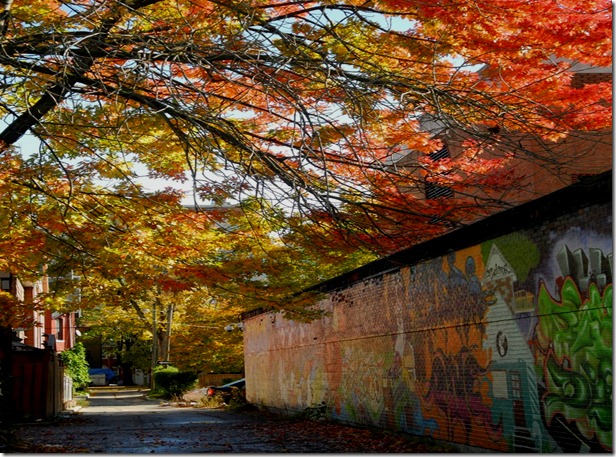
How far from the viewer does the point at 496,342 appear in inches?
466

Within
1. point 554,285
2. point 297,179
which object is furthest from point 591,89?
point 297,179

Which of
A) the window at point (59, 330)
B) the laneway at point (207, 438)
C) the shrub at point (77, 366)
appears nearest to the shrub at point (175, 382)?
the shrub at point (77, 366)

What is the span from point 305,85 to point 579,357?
473cm

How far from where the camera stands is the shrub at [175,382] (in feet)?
141

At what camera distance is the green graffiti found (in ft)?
30.1

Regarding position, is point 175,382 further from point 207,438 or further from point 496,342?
point 496,342

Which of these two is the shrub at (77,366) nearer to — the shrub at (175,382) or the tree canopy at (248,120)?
the shrub at (175,382)

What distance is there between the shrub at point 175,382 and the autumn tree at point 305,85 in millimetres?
30698

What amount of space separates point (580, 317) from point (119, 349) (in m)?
74.2

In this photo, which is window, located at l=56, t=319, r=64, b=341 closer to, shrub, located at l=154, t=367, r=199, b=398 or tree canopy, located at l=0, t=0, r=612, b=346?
shrub, located at l=154, t=367, r=199, b=398

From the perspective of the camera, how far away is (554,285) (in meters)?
10.3

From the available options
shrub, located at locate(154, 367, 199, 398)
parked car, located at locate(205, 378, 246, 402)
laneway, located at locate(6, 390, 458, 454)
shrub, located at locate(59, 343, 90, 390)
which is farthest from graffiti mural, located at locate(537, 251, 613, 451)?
shrub, located at locate(59, 343, 90, 390)

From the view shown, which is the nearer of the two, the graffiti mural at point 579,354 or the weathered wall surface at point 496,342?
the graffiti mural at point 579,354

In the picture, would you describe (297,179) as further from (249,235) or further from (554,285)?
(249,235)
